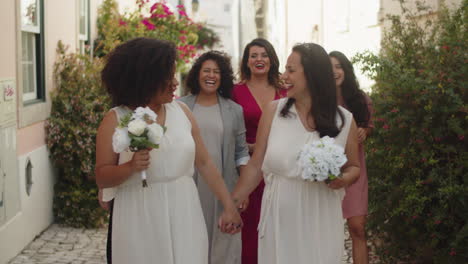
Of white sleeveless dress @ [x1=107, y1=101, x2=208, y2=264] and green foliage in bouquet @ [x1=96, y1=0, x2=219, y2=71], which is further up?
green foliage in bouquet @ [x1=96, y1=0, x2=219, y2=71]

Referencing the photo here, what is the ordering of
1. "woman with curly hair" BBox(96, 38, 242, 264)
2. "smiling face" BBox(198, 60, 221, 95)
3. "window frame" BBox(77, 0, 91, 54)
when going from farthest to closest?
"window frame" BBox(77, 0, 91, 54), "smiling face" BBox(198, 60, 221, 95), "woman with curly hair" BBox(96, 38, 242, 264)

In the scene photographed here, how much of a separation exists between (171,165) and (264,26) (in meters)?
34.9

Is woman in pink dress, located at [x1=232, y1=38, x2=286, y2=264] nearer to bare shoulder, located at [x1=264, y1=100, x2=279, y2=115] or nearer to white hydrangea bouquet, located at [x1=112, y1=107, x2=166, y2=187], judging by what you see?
bare shoulder, located at [x1=264, y1=100, x2=279, y2=115]

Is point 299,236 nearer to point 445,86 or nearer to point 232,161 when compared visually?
point 232,161

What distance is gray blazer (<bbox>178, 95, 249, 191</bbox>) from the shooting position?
609 centimetres

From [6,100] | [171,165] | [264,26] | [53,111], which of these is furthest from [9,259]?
[264,26]

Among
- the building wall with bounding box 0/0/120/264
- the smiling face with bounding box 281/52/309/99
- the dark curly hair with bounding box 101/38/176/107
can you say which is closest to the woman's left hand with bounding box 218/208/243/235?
the smiling face with bounding box 281/52/309/99

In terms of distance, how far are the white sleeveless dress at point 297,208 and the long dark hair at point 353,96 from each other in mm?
2061

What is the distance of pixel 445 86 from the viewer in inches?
244

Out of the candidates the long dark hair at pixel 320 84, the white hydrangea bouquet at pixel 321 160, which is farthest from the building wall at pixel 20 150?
the white hydrangea bouquet at pixel 321 160

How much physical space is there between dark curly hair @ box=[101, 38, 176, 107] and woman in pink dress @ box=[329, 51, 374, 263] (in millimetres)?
2662

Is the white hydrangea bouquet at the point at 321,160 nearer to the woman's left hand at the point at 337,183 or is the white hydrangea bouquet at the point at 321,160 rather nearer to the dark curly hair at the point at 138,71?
the woman's left hand at the point at 337,183

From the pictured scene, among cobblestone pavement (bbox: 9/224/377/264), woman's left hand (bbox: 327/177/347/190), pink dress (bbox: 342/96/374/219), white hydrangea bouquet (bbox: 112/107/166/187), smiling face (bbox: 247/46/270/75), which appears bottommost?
cobblestone pavement (bbox: 9/224/377/264)

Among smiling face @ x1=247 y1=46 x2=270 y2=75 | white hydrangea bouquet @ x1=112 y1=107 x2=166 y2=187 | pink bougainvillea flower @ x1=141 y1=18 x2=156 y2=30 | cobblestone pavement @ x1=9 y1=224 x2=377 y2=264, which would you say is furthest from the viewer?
pink bougainvillea flower @ x1=141 y1=18 x2=156 y2=30
